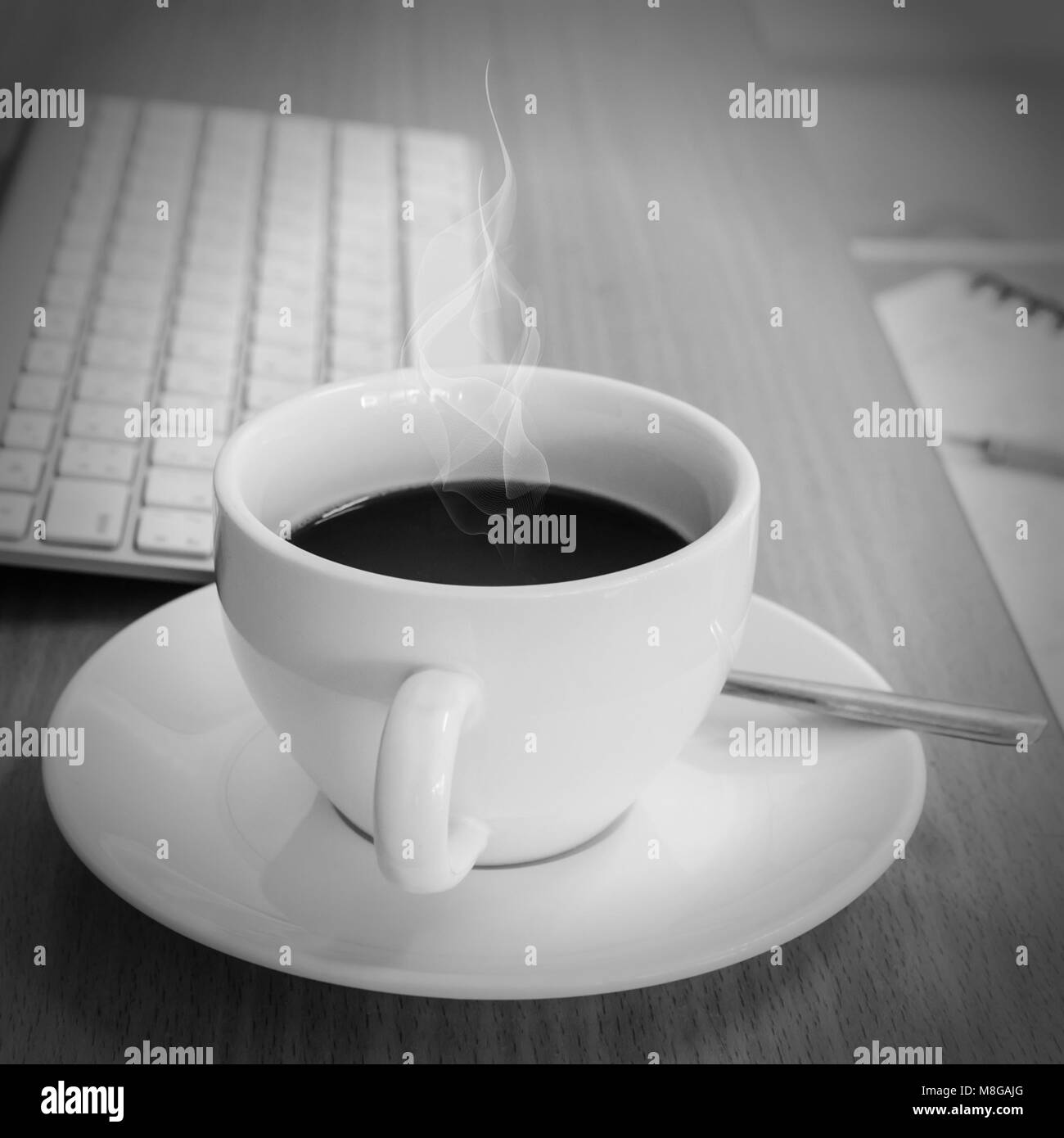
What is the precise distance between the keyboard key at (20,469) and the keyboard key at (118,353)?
0.28ft

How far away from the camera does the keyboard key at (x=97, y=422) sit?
1.98 ft

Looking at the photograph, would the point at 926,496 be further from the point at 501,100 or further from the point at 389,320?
the point at 501,100

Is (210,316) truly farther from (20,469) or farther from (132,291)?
(20,469)

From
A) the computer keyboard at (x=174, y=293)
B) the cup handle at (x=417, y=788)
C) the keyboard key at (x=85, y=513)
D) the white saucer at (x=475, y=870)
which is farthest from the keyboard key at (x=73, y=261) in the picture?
the cup handle at (x=417, y=788)

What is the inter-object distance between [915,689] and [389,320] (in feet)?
1.33

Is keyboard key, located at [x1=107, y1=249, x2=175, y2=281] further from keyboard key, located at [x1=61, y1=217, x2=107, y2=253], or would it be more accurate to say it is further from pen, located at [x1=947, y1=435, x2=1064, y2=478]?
pen, located at [x1=947, y1=435, x2=1064, y2=478]

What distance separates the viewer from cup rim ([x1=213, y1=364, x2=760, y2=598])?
344 mm

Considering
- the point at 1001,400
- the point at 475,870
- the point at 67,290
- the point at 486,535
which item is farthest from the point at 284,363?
the point at 1001,400

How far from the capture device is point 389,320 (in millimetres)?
766

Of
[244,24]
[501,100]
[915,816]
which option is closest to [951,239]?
[501,100]

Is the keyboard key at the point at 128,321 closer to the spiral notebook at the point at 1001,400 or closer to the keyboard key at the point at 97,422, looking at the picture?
the keyboard key at the point at 97,422

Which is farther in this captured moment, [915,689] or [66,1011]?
[915,689]

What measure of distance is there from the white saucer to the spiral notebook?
357mm

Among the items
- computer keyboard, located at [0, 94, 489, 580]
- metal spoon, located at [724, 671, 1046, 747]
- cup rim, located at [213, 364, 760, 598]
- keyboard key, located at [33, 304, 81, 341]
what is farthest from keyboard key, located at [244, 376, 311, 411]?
metal spoon, located at [724, 671, 1046, 747]
